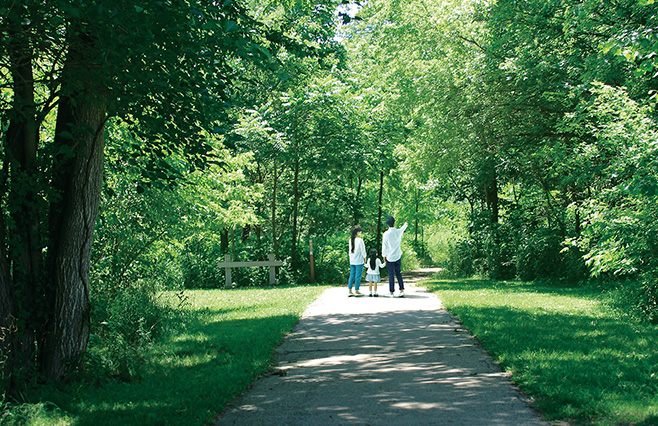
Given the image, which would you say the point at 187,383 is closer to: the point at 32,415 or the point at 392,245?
the point at 32,415

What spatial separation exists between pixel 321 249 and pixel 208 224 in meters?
7.02

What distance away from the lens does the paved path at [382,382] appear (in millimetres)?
4922

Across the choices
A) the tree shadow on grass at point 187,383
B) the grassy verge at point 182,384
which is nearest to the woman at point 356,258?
the grassy verge at point 182,384

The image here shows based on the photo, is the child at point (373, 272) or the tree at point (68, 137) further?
the child at point (373, 272)

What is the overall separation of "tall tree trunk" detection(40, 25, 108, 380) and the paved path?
7.46 feet

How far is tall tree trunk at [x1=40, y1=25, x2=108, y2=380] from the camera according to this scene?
638 centimetres

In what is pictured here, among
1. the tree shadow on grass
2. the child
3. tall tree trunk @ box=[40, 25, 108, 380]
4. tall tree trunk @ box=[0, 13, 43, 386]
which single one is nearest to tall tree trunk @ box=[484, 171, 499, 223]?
the child

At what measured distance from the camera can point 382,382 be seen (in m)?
6.12

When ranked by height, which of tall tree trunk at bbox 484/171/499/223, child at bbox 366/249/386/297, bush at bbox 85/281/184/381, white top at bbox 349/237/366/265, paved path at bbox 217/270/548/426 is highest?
tall tree trunk at bbox 484/171/499/223

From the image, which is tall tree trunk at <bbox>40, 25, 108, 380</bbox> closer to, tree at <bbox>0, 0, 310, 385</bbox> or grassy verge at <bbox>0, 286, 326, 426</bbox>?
tree at <bbox>0, 0, 310, 385</bbox>

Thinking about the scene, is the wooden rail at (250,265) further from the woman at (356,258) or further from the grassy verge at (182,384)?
the grassy verge at (182,384)

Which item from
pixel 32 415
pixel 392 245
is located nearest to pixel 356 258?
pixel 392 245

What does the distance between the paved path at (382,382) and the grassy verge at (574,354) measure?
0.30 meters

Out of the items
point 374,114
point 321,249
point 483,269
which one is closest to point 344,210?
point 321,249
